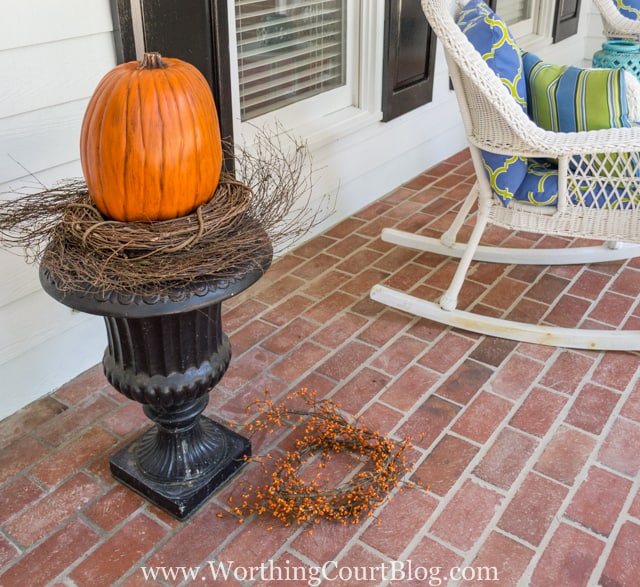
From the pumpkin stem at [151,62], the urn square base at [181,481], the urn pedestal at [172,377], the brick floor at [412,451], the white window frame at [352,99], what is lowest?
Answer: the brick floor at [412,451]

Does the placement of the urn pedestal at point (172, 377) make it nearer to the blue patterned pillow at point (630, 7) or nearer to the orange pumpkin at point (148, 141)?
the orange pumpkin at point (148, 141)

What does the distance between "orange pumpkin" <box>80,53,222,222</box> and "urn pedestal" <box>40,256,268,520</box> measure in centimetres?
18

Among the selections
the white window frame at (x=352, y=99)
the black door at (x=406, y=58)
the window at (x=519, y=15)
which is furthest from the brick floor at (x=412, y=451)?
the window at (x=519, y=15)

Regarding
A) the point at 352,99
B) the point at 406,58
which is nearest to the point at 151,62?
the point at 352,99

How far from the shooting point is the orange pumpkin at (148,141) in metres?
1.27

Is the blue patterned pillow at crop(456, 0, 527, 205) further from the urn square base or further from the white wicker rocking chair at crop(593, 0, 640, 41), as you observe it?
the white wicker rocking chair at crop(593, 0, 640, 41)

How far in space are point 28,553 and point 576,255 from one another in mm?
2180

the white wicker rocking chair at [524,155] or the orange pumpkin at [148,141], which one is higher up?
the orange pumpkin at [148,141]

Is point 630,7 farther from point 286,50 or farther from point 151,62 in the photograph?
point 151,62

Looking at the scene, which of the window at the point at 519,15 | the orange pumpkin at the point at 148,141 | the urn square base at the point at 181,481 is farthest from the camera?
the window at the point at 519,15

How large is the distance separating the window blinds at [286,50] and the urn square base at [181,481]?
1351mm

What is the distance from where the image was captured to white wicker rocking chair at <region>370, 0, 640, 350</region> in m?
1.97

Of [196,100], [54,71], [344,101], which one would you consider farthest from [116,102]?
[344,101]

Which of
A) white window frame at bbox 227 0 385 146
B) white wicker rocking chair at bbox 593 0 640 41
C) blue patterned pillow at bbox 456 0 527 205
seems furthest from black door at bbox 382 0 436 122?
white wicker rocking chair at bbox 593 0 640 41
